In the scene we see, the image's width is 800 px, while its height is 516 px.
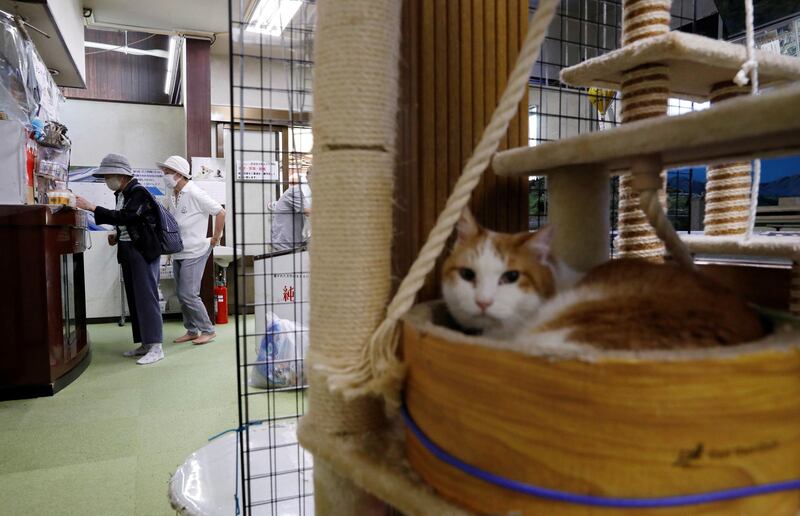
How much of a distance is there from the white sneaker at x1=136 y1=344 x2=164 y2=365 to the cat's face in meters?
3.05

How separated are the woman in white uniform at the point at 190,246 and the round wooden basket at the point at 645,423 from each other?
12.2 ft

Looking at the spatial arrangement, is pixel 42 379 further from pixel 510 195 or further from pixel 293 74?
pixel 510 195

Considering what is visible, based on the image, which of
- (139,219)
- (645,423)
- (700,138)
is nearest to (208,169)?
(139,219)

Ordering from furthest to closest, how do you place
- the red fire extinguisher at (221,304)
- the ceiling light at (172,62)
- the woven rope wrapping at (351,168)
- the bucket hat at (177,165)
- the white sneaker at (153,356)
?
the ceiling light at (172,62)
the red fire extinguisher at (221,304)
the bucket hat at (177,165)
the white sneaker at (153,356)
the woven rope wrapping at (351,168)

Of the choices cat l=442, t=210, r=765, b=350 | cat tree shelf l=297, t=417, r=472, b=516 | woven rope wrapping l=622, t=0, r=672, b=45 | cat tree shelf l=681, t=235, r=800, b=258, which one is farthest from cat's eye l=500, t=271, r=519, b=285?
woven rope wrapping l=622, t=0, r=672, b=45

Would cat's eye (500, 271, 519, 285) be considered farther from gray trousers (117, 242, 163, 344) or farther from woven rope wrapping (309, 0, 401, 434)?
gray trousers (117, 242, 163, 344)

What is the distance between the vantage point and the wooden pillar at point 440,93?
908 mm

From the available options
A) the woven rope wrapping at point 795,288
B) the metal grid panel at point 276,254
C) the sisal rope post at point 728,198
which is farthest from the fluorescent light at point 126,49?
the woven rope wrapping at point 795,288

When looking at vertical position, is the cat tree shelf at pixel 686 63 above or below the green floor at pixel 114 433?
above

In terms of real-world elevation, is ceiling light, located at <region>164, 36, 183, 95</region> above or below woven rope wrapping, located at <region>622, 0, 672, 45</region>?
above

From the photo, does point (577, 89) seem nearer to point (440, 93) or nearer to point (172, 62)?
point (440, 93)

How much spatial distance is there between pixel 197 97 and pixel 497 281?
Answer: 191 inches

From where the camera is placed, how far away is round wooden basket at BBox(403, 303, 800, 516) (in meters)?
0.44

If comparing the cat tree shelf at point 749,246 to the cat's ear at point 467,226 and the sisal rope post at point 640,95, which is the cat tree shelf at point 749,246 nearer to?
the sisal rope post at point 640,95
